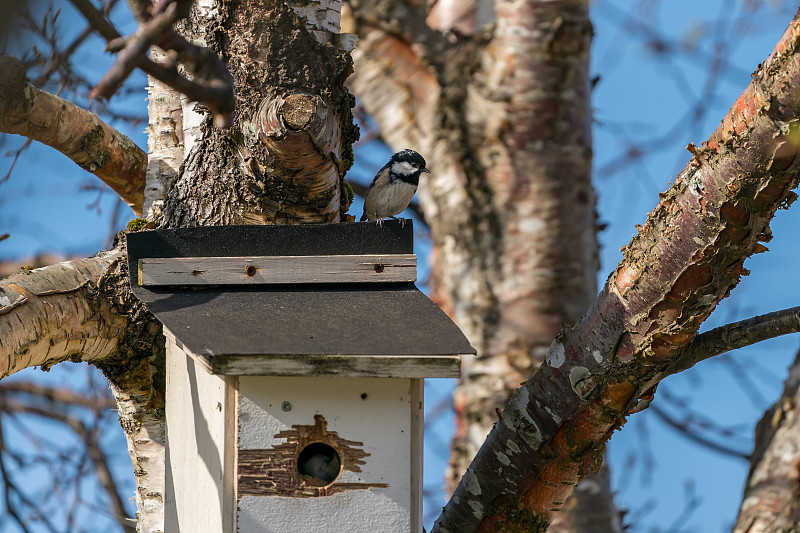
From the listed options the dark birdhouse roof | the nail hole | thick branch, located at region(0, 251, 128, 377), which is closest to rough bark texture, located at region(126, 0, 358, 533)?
thick branch, located at region(0, 251, 128, 377)

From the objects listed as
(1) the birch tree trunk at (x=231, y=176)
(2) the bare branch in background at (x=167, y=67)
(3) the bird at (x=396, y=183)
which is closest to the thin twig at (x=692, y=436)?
Result: (3) the bird at (x=396, y=183)

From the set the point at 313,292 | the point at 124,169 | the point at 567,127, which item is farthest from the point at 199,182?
the point at 567,127

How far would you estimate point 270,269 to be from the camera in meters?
2.10

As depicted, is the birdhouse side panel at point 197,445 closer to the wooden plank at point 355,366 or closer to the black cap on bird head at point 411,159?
the wooden plank at point 355,366

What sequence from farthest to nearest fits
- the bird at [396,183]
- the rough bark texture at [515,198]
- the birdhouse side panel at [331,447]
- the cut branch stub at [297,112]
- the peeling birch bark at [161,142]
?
1. the rough bark texture at [515,198]
2. the bird at [396,183]
3. the peeling birch bark at [161,142]
4. the cut branch stub at [297,112]
5. the birdhouse side panel at [331,447]

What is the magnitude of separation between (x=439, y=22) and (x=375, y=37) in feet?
1.45

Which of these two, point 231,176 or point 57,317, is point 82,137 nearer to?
point 231,176

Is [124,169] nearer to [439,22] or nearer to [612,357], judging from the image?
[612,357]

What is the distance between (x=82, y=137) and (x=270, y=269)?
4.15 ft

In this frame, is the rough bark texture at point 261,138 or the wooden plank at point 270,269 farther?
the rough bark texture at point 261,138

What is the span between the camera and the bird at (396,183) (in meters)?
3.29

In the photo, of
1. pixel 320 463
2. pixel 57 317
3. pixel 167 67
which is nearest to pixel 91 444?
pixel 57 317

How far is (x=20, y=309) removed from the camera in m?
2.04

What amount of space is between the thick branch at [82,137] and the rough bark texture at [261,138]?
0.52m
